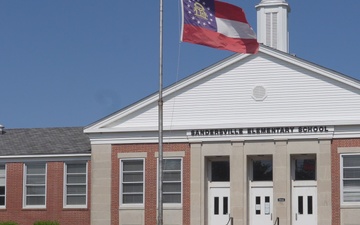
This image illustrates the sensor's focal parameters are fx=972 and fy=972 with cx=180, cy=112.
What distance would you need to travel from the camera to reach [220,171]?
44.3 m

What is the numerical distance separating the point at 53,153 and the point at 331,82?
547 inches

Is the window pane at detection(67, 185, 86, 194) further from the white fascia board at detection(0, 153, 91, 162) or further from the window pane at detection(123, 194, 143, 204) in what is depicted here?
the window pane at detection(123, 194, 143, 204)

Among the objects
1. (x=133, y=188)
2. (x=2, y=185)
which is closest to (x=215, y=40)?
(x=133, y=188)

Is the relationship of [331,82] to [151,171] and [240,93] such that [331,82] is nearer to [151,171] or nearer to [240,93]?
[240,93]

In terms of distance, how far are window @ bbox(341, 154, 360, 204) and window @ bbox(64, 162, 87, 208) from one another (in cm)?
1266

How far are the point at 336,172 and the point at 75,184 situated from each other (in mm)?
12940

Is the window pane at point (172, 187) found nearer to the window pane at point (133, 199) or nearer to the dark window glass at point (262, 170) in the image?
the window pane at point (133, 199)

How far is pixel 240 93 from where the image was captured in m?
43.2

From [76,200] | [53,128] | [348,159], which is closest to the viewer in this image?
[348,159]

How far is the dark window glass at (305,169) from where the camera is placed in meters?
42.8

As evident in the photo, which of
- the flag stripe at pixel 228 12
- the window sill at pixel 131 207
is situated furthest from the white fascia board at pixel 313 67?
the flag stripe at pixel 228 12

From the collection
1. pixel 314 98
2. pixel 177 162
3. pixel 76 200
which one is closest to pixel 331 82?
pixel 314 98

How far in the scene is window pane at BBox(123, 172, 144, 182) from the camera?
44.3 meters

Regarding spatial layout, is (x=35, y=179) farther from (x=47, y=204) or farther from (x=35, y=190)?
(x=47, y=204)
